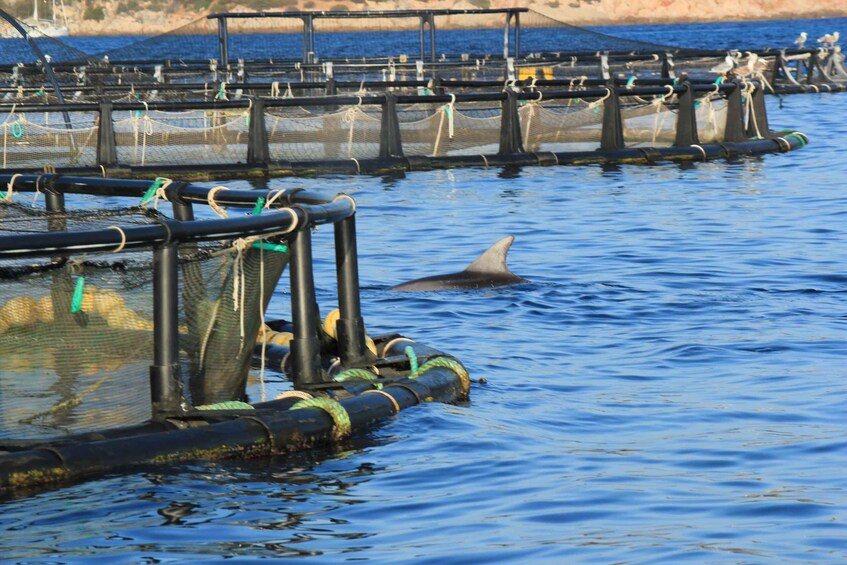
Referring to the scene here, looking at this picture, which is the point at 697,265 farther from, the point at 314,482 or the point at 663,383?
the point at 314,482

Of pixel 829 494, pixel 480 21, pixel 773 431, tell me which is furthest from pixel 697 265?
pixel 480 21

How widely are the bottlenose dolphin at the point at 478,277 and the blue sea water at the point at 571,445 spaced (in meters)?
0.21

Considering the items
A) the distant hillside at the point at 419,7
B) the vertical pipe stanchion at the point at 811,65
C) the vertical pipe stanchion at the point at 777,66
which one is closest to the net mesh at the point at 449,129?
the vertical pipe stanchion at the point at 777,66

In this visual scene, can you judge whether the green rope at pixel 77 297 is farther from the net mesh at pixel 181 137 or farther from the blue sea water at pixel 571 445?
the net mesh at pixel 181 137

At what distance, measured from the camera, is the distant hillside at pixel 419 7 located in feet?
529

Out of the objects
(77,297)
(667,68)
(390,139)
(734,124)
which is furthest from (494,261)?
(667,68)

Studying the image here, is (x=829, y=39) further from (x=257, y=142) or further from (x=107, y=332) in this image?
(x=107, y=332)

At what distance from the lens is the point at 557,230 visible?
1767cm

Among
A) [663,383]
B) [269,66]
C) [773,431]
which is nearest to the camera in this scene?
[773,431]

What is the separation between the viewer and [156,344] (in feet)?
24.1

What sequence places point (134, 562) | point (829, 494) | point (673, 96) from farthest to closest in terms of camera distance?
1. point (673, 96)
2. point (829, 494)
3. point (134, 562)

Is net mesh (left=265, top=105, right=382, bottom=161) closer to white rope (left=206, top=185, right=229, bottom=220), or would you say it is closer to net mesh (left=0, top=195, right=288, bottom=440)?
white rope (left=206, top=185, right=229, bottom=220)

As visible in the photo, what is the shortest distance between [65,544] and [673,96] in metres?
20.2

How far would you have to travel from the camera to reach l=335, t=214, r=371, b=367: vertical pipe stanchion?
8.70 metres
